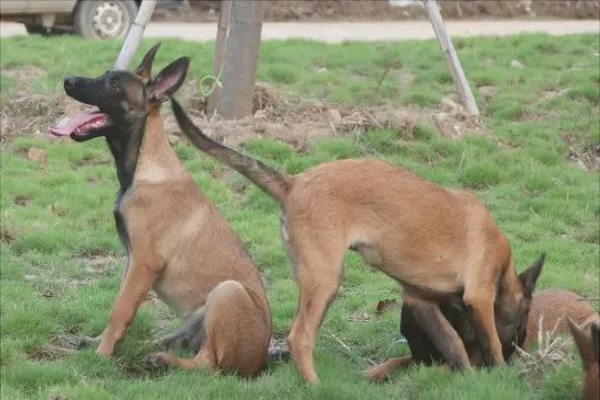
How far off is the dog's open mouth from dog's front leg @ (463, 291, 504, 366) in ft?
8.14

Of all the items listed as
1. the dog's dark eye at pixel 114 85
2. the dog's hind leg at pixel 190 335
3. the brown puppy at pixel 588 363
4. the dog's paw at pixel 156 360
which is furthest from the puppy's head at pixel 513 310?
the dog's dark eye at pixel 114 85

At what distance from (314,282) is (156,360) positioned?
1.19 meters

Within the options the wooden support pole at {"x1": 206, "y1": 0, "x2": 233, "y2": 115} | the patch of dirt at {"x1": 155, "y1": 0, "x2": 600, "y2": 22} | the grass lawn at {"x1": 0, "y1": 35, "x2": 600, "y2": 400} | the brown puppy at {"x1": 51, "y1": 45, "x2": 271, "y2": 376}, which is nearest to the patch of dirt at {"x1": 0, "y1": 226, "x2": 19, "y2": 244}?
A: the grass lawn at {"x1": 0, "y1": 35, "x2": 600, "y2": 400}

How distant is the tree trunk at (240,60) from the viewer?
12.2 m

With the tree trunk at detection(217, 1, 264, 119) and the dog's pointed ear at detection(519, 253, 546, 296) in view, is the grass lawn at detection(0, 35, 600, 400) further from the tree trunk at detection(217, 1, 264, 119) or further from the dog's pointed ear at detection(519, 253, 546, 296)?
the tree trunk at detection(217, 1, 264, 119)

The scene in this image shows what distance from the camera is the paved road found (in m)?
20.8

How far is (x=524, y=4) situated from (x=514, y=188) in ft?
52.5

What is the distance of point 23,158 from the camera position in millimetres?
11391

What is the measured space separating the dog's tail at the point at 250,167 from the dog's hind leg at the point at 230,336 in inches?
27.5

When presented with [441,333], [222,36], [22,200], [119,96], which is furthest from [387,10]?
[441,333]

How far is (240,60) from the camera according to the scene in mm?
12273

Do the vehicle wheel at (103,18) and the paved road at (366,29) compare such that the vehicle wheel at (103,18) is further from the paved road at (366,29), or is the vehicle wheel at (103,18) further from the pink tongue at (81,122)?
the pink tongue at (81,122)

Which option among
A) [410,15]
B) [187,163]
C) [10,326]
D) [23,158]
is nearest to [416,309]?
[10,326]

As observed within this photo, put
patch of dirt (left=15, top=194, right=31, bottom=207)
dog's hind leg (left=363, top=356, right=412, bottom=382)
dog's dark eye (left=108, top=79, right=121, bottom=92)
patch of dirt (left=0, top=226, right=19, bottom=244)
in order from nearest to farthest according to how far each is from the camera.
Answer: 1. dog's hind leg (left=363, top=356, right=412, bottom=382)
2. dog's dark eye (left=108, top=79, right=121, bottom=92)
3. patch of dirt (left=0, top=226, right=19, bottom=244)
4. patch of dirt (left=15, top=194, right=31, bottom=207)
